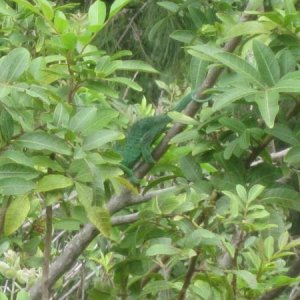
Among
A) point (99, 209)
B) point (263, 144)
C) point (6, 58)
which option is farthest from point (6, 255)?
point (263, 144)

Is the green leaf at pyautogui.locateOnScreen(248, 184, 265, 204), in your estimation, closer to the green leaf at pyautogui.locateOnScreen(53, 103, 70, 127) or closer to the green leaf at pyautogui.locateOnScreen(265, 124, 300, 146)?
the green leaf at pyautogui.locateOnScreen(265, 124, 300, 146)

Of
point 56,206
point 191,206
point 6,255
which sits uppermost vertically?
point 191,206

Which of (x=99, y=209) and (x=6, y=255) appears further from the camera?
(x=6, y=255)

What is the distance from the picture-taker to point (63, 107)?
4.55 feet

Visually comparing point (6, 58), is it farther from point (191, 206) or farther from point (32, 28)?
point (32, 28)

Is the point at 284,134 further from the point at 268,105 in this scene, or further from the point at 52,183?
the point at 52,183

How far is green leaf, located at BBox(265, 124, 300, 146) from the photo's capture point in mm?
1401

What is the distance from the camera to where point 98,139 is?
4.50 feet

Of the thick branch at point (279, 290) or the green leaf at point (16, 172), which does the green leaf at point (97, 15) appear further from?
the thick branch at point (279, 290)

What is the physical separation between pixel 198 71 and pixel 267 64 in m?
0.33

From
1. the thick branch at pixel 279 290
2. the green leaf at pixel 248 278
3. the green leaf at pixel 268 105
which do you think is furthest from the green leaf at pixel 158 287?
the green leaf at pixel 268 105

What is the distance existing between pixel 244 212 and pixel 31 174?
1.17 feet

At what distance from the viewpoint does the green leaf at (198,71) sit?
1654 millimetres

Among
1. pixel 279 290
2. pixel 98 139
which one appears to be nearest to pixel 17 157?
pixel 98 139
